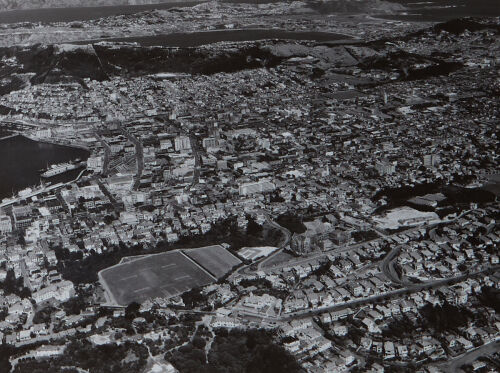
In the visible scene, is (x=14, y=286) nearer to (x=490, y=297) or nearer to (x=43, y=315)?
(x=43, y=315)

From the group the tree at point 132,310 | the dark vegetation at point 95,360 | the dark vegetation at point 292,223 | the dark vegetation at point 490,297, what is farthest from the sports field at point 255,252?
the dark vegetation at point 490,297

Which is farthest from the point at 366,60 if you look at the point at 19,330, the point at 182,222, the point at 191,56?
the point at 19,330

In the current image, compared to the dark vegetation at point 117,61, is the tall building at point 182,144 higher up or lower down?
lower down

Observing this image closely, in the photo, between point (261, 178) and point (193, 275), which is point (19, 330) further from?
point (261, 178)

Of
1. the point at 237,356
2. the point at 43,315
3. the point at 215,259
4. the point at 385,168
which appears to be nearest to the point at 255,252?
the point at 215,259

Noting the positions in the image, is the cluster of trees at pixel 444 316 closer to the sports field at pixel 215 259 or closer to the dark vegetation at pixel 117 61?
the sports field at pixel 215 259

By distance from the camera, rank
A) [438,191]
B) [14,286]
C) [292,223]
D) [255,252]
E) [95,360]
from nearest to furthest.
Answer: [95,360], [14,286], [255,252], [292,223], [438,191]

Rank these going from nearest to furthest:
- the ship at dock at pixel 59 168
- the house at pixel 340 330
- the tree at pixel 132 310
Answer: the house at pixel 340 330 < the tree at pixel 132 310 < the ship at dock at pixel 59 168
